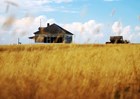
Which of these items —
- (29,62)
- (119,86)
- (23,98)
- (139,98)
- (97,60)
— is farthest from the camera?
(97,60)

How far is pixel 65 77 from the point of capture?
15.6 ft

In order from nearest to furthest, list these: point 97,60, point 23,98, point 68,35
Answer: point 23,98
point 97,60
point 68,35

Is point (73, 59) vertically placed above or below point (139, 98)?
above

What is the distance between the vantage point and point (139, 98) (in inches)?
174

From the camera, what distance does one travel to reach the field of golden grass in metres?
4.21

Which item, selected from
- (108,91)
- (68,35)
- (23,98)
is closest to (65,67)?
(108,91)

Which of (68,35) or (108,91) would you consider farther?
(68,35)

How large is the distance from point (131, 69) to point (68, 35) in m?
55.8

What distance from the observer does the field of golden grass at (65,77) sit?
13.8 ft

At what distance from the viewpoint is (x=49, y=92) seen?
418 centimetres

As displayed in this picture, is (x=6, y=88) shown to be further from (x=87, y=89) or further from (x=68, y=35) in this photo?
(x=68, y=35)

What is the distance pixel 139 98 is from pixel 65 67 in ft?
4.49

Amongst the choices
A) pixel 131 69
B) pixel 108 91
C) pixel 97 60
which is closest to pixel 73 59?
pixel 97 60

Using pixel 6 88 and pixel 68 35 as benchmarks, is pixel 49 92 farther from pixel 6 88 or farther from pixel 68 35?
pixel 68 35
